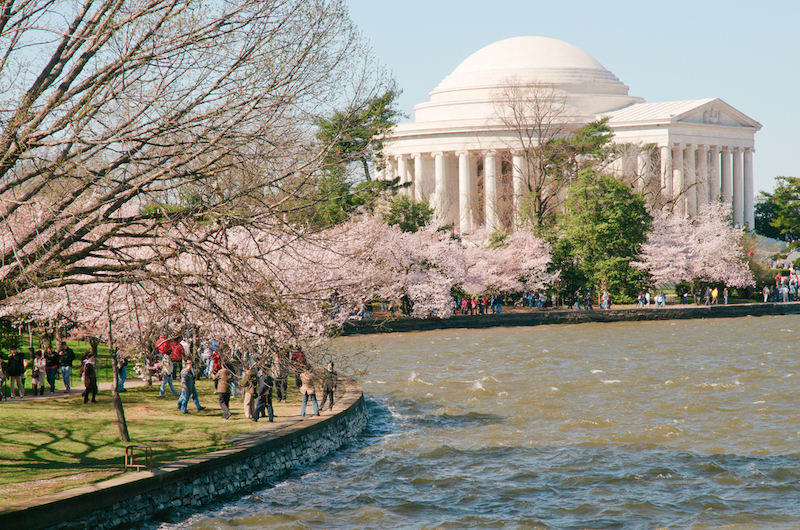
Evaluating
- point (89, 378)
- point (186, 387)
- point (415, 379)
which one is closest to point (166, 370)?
point (89, 378)

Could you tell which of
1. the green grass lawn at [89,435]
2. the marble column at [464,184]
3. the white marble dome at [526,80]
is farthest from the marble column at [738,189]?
the green grass lawn at [89,435]

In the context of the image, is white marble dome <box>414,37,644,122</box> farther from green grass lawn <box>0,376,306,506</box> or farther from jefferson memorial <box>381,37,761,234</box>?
green grass lawn <box>0,376,306,506</box>

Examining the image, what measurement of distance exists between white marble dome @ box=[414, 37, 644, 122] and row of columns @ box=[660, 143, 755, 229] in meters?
8.68

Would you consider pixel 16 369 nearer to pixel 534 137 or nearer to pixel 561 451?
pixel 561 451

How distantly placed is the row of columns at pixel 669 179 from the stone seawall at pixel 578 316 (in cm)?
1782

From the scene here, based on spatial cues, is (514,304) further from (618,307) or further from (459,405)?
(459,405)

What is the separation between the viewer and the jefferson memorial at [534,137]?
77.8 m

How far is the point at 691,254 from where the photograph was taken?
59438mm

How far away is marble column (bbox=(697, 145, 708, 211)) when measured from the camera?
74.2 metres

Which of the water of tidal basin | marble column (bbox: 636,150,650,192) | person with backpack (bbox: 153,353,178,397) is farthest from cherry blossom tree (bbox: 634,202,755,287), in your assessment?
person with backpack (bbox: 153,353,178,397)

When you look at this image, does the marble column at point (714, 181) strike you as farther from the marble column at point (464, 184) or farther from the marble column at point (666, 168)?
the marble column at point (464, 184)

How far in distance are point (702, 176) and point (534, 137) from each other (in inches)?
601

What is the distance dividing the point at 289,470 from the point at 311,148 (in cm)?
699

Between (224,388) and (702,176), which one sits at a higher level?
(702,176)
